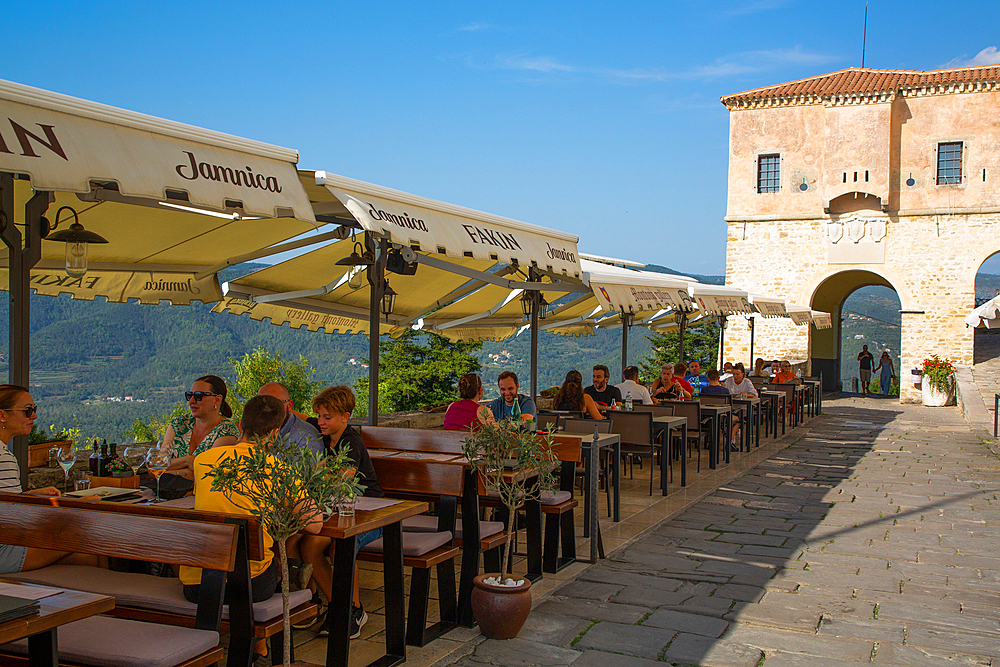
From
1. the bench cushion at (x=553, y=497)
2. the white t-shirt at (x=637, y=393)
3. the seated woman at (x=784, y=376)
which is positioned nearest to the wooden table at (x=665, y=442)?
the white t-shirt at (x=637, y=393)

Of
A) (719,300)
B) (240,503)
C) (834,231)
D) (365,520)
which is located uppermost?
(834,231)

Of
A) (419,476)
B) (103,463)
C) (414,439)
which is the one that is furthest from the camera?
(414,439)

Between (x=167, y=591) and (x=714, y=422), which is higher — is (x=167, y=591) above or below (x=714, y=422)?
below

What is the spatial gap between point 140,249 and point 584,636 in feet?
13.7

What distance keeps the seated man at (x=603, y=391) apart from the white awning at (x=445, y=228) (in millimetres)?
2947

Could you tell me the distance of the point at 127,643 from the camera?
2.73 m

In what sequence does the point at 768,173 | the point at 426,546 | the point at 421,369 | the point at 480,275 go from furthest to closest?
the point at 421,369 < the point at 768,173 < the point at 480,275 < the point at 426,546

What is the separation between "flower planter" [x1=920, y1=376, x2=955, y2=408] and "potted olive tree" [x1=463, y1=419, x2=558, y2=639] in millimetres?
21813

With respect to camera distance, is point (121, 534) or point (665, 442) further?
point (665, 442)

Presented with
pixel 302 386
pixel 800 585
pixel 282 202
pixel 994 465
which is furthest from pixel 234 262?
pixel 302 386

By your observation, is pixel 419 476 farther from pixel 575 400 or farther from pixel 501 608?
pixel 575 400

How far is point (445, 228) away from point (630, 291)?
363cm

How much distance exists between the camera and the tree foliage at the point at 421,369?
101 ft

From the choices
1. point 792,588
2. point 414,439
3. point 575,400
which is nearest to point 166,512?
point 414,439
